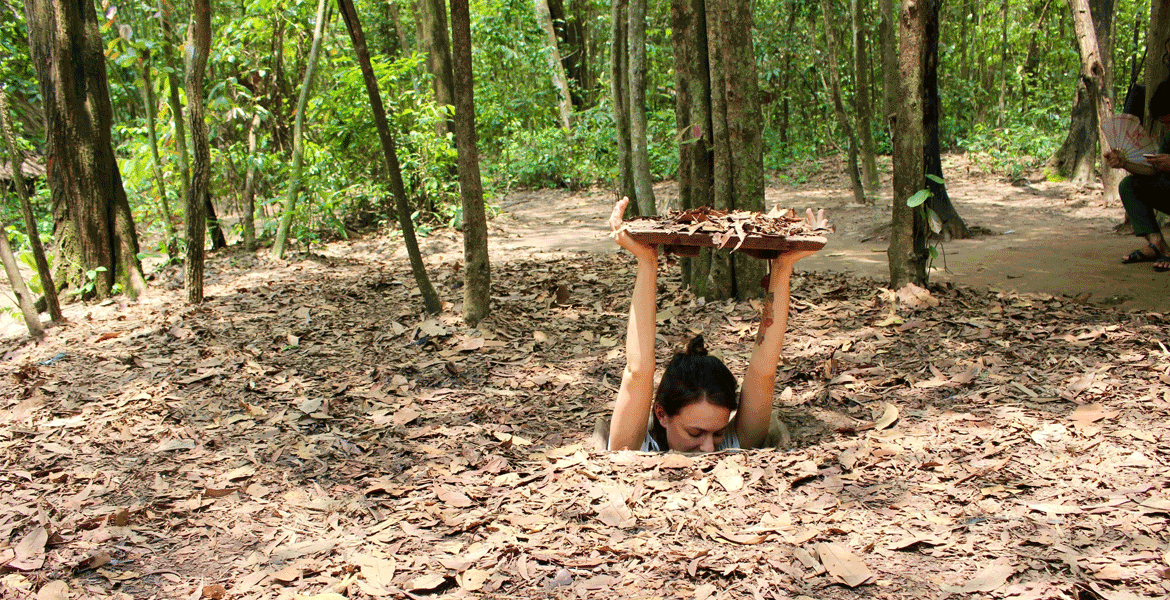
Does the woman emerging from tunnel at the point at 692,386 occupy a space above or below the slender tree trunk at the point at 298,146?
below

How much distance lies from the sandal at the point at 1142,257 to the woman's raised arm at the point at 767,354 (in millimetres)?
4683

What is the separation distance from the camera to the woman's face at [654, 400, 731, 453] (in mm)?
3557

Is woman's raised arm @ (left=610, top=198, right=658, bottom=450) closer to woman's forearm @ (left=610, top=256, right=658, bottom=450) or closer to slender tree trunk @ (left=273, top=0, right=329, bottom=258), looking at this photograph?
woman's forearm @ (left=610, top=256, right=658, bottom=450)

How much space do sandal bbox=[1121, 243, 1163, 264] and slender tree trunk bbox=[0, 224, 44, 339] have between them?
28.8 feet

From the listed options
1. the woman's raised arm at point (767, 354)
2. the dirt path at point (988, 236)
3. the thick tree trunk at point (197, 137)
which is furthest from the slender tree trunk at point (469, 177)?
the woman's raised arm at point (767, 354)

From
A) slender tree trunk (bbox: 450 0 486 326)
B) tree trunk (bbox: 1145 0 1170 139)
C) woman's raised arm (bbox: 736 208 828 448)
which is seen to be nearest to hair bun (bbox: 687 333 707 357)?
woman's raised arm (bbox: 736 208 828 448)

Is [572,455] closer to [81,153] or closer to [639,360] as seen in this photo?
[639,360]

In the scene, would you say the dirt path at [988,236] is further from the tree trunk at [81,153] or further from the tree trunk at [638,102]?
the tree trunk at [81,153]

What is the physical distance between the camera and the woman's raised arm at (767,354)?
339cm

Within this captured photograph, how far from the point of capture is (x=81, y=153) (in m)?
7.27

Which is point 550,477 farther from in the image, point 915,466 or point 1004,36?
point 1004,36

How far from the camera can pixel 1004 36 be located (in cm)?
1500

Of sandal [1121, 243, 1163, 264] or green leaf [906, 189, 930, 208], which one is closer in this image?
green leaf [906, 189, 930, 208]

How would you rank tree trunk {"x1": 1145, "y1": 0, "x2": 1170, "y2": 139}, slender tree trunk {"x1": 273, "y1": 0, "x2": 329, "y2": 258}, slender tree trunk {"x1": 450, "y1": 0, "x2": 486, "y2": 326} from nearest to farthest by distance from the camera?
slender tree trunk {"x1": 450, "y1": 0, "x2": 486, "y2": 326} < tree trunk {"x1": 1145, "y1": 0, "x2": 1170, "y2": 139} < slender tree trunk {"x1": 273, "y1": 0, "x2": 329, "y2": 258}
